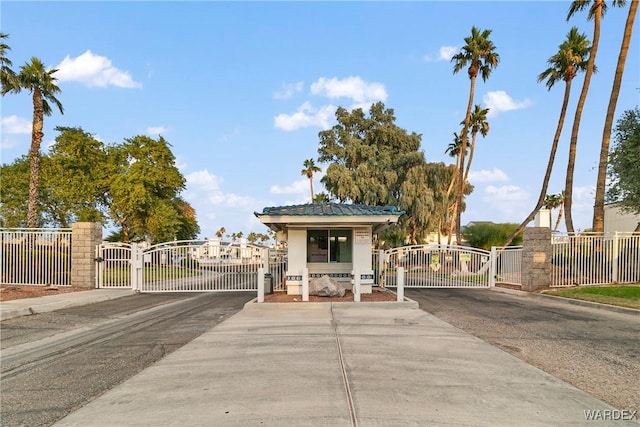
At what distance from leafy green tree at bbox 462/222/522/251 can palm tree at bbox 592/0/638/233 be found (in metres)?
23.0

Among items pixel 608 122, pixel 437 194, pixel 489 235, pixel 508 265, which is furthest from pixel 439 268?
pixel 489 235

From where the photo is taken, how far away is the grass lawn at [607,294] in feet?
43.0

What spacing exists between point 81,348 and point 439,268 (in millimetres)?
16830

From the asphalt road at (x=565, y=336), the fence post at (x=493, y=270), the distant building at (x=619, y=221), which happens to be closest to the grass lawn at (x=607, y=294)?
the asphalt road at (x=565, y=336)

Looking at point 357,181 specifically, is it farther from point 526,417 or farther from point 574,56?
point 526,417

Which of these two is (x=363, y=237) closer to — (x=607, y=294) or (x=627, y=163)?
(x=607, y=294)

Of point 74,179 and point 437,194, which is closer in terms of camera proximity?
point 74,179

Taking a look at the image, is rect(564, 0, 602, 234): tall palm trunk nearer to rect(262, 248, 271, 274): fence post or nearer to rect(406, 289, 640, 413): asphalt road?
rect(406, 289, 640, 413): asphalt road

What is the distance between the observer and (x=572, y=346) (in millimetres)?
7945

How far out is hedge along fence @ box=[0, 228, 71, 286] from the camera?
58.8ft

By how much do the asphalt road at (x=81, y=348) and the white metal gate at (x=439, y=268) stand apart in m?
9.65

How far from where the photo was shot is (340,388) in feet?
17.1

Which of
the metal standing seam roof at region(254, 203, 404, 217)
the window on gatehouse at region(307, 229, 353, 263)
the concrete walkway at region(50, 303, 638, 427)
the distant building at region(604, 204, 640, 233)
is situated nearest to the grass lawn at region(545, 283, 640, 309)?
the metal standing seam roof at region(254, 203, 404, 217)

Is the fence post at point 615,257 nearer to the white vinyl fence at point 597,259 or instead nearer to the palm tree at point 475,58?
the white vinyl fence at point 597,259
